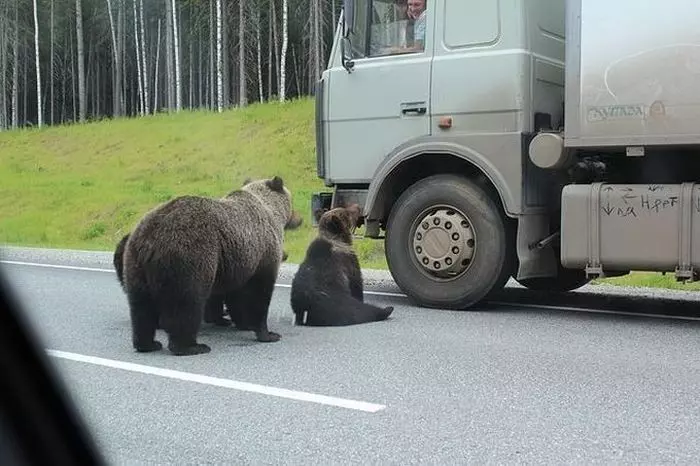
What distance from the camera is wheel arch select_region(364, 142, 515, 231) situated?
8.44 metres

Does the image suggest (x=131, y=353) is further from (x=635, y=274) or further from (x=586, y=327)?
(x=635, y=274)

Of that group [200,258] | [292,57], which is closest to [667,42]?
[200,258]

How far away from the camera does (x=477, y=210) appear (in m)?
8.56

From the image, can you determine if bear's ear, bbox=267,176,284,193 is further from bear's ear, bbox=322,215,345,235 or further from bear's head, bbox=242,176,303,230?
bear's ear, bbox=322,215,345,235

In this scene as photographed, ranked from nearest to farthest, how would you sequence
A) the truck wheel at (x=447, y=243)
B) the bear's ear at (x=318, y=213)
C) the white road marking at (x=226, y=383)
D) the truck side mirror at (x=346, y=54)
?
the white road marking at (x=226, y=383) < the truck wheel at (x=447, y=243) < the truck side mirror at (x=346, y=54) < the bear's ear at (x=318, y=213)

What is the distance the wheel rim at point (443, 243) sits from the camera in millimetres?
8641

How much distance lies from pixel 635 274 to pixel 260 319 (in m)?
6.49

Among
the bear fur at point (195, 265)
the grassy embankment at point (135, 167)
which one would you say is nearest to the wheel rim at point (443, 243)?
the bear fur at point (195, 265)

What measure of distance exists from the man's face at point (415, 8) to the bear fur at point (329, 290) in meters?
2.54

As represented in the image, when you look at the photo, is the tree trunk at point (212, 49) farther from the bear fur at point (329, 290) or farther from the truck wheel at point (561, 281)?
the bear fur at point (329, 290)

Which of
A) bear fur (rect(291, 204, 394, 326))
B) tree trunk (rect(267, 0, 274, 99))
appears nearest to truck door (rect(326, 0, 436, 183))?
bear fur (rect(291, 204, 394, 326))

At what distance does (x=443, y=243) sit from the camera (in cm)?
875

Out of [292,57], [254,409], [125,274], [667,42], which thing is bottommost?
[254,409]

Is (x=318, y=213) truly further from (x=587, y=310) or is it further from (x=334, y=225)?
(x=587, y=310)
